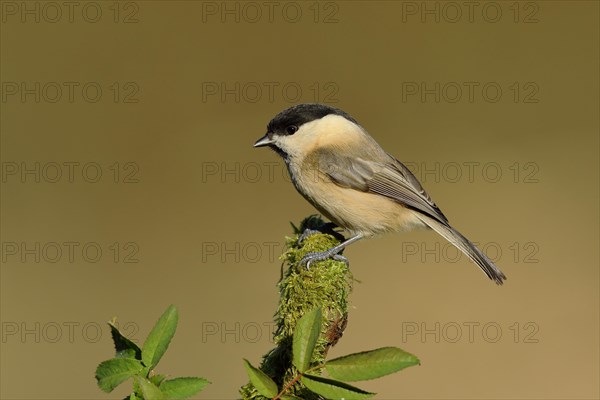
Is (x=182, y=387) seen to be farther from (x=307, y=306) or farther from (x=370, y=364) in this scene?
(x=307, y=306)

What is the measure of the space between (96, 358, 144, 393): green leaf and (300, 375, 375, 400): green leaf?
21cm

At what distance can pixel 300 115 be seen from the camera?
8.79ft

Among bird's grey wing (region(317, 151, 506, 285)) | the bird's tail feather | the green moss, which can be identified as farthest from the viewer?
bird's grey wing (region(317, 151, 506, 285))

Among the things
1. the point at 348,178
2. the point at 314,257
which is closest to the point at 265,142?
the point at 348,178

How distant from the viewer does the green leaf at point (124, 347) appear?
0.81 m

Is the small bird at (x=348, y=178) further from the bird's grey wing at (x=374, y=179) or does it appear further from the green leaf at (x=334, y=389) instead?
the green leaf at (x=334, y=389)

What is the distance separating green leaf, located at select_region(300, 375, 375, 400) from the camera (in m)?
0.76

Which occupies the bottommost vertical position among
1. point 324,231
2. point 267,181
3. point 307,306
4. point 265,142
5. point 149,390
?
point 149,390

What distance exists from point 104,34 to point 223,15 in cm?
96

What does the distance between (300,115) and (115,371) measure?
1972mm

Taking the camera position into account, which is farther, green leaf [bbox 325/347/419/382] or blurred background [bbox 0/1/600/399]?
blurred background [bbox 0/1/600/399]

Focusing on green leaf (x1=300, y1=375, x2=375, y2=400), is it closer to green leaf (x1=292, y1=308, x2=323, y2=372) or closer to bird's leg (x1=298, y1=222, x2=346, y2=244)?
green leaf (x1=292, y1=308, x2=323, y2=372)

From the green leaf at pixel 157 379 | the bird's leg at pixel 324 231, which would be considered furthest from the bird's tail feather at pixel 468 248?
the green leaf at pixel 157 379

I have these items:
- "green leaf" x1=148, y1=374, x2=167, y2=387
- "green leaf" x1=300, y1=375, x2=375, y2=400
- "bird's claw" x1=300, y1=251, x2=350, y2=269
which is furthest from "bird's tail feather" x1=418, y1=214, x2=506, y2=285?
"green leaf" x1=148, y1=374, x2=167, y2=387
